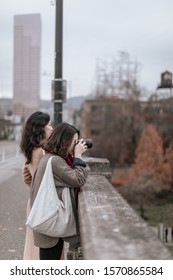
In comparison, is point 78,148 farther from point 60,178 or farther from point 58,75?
point 58,75

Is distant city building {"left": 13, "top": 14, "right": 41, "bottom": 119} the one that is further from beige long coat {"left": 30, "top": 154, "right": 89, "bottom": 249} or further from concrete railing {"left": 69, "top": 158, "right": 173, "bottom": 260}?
concrete railing {"left": 69, "top": 158, "right": 173, "bottom": 260}

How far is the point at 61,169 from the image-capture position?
102 inches

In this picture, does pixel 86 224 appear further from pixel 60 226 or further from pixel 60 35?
pixel 60 35

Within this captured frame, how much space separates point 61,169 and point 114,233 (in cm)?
83

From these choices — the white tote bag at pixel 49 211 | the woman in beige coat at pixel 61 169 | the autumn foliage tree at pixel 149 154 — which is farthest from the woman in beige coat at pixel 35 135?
the autumn foliage tree at pixel 149 154

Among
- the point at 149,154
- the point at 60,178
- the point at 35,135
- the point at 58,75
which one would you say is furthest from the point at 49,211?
the point at 149,154

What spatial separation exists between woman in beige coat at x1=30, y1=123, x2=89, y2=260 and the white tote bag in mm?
65

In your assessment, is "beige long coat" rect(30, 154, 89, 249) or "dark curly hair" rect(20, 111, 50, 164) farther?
"dark curly hair" rect(20, 111, 50, 164)

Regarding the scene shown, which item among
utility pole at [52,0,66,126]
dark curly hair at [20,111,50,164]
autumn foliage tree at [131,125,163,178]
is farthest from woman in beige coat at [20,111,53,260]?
autumn foliage tree at [131,125,163,178]

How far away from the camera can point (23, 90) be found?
1385 cm

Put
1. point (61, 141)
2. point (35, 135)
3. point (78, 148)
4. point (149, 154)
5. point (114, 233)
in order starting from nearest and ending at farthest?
1. point (114, 233)
2. point (61, 141)
3. point (78, 148)
4. point (35, 135)
5. point (149, 154)

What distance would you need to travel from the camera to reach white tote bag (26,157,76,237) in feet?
8.39

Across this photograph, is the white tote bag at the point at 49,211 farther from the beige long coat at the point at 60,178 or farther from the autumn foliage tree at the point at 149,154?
the autumn foliage tree at the point at 149,154

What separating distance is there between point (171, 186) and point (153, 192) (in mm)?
2847
